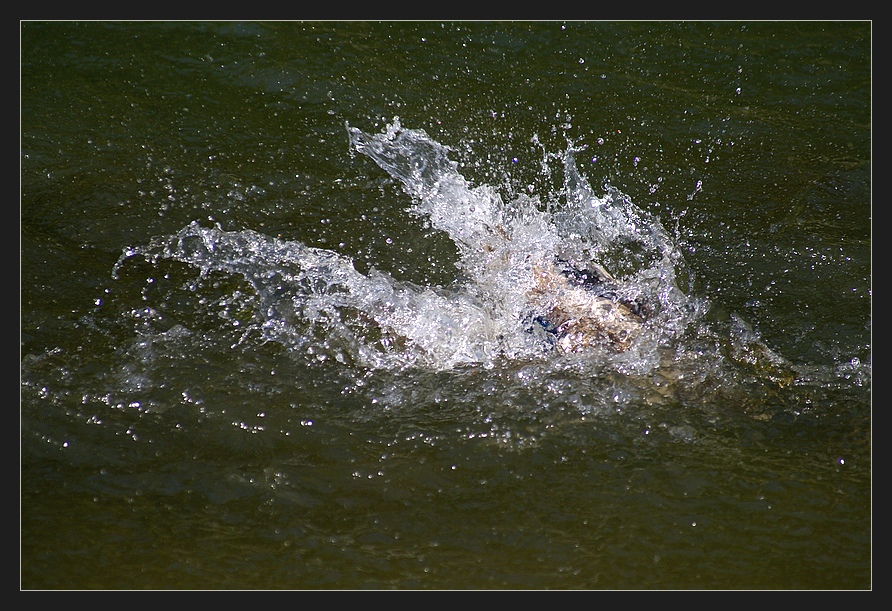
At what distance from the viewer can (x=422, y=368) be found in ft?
14.7

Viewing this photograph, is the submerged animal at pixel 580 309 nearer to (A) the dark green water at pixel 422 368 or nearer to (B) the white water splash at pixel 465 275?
(B) the white water splash at pixel 465 275

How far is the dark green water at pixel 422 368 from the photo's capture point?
370 cm

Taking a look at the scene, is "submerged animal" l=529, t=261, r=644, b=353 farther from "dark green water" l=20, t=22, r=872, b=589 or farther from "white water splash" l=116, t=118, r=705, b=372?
"dark green water" l=20, t=22, r=872, b=589

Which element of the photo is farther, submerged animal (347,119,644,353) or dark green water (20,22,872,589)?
submerged animal (347,119,644,353)

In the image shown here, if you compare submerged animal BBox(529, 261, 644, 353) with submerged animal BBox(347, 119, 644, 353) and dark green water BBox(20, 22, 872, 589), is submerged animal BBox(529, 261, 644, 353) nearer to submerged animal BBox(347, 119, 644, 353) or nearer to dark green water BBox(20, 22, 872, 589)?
submerged animal BBox(347, 119, 644, 353)

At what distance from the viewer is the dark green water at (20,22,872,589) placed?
3699mm

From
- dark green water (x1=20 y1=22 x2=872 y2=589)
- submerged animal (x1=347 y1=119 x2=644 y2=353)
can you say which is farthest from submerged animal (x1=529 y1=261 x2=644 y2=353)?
dark green water (x1=20 y1=22 x2=872 y2=589)

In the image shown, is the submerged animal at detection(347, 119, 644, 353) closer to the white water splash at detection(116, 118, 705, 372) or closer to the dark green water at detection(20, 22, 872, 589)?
the white water splash at detection(116, 118, 705, 372)

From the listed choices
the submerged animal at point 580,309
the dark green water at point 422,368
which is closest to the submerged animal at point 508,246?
the submerged animal at point 580,309

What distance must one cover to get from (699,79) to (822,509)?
3923mm

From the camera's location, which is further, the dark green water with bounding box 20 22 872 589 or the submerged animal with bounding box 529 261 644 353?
the submerged animal with bounding box 529 261 644 353

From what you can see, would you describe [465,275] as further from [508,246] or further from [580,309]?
[580,309]

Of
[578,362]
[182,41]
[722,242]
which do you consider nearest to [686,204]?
[722,242]

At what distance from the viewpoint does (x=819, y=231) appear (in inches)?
218
